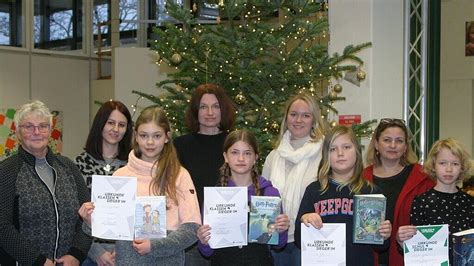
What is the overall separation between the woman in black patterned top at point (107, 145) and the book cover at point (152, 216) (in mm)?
629

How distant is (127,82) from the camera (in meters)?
11.5

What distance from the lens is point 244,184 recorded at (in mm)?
4047

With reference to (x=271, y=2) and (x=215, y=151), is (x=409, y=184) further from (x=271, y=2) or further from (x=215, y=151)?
(x=271, y=2)

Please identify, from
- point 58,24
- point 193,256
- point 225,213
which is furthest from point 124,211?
point 58,24

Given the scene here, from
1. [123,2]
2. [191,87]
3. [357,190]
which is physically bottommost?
[357,190]

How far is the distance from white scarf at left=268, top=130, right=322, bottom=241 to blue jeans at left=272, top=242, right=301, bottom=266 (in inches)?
3.8

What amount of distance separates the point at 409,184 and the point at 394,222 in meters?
0.26

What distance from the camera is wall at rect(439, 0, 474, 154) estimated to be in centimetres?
1040

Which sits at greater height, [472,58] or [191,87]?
[472,58]

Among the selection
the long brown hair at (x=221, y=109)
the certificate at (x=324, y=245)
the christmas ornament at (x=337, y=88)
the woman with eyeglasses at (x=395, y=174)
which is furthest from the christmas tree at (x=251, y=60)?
the certificate at (x=324, y=245)

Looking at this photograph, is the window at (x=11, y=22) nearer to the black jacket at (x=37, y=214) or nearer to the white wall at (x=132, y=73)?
the white wall at (x=132, y=73)

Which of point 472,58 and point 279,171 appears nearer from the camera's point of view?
point 279,171

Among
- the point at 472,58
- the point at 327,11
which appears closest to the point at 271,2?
the point at 327,11

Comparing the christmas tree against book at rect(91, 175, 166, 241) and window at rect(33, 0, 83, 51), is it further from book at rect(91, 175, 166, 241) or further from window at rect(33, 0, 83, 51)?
window at rect(33, 0, 83, 51)
